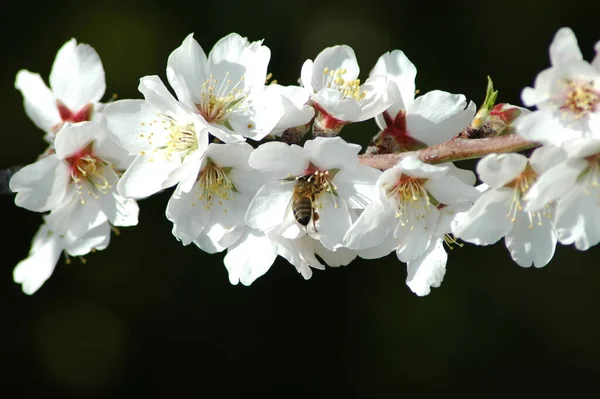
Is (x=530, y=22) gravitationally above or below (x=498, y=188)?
below

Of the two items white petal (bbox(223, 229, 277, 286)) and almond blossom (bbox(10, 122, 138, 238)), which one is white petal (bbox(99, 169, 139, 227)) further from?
white petal (bbox(223, 229, 277, 286))

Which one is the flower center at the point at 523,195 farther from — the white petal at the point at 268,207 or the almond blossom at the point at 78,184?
the almond blossom at the point at 78,184

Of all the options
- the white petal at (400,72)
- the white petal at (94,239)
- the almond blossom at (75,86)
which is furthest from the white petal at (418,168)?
the almond blossom at (75,86)

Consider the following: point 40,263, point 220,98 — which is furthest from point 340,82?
point 40,263

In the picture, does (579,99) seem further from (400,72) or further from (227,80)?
(227,80)

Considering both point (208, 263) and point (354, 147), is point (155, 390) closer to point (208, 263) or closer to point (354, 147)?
point (208, 263)

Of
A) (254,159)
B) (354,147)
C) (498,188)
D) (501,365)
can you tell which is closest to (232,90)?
(254,159)
